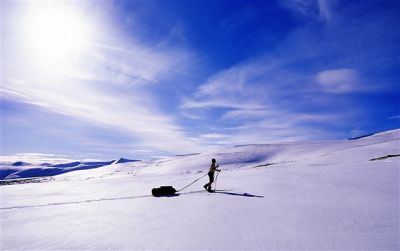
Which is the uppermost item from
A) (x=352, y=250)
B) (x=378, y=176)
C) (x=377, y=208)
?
(x=378, y=176)

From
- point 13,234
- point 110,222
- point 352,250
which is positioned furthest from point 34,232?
point 352,250

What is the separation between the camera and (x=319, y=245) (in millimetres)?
5598

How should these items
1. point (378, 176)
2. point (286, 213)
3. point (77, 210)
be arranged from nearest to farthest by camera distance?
point (286, 213) → point (77, 210) → point (378, 176)

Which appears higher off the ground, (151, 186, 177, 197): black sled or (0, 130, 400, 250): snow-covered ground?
(151, 186, 177, 197): black sled

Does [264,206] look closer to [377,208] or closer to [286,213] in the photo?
[286,213]

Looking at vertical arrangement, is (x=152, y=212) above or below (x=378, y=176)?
below

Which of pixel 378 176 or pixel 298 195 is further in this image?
pixel 378 176

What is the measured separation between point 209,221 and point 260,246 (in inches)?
Answer: 89.3

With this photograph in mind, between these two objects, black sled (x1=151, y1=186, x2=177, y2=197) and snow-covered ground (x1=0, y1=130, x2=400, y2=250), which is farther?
black sled (x1=151, y1=186, x2=177, y2=197)

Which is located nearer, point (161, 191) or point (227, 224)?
point (227, 224)

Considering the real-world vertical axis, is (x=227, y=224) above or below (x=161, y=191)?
below

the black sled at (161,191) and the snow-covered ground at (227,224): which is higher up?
the black sled at (161,191)

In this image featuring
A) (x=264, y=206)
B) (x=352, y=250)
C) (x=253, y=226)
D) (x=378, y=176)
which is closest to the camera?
(x=352, y=250)

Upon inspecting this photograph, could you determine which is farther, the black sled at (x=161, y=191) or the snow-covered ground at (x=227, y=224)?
the black sled at (x=161, y=191)
